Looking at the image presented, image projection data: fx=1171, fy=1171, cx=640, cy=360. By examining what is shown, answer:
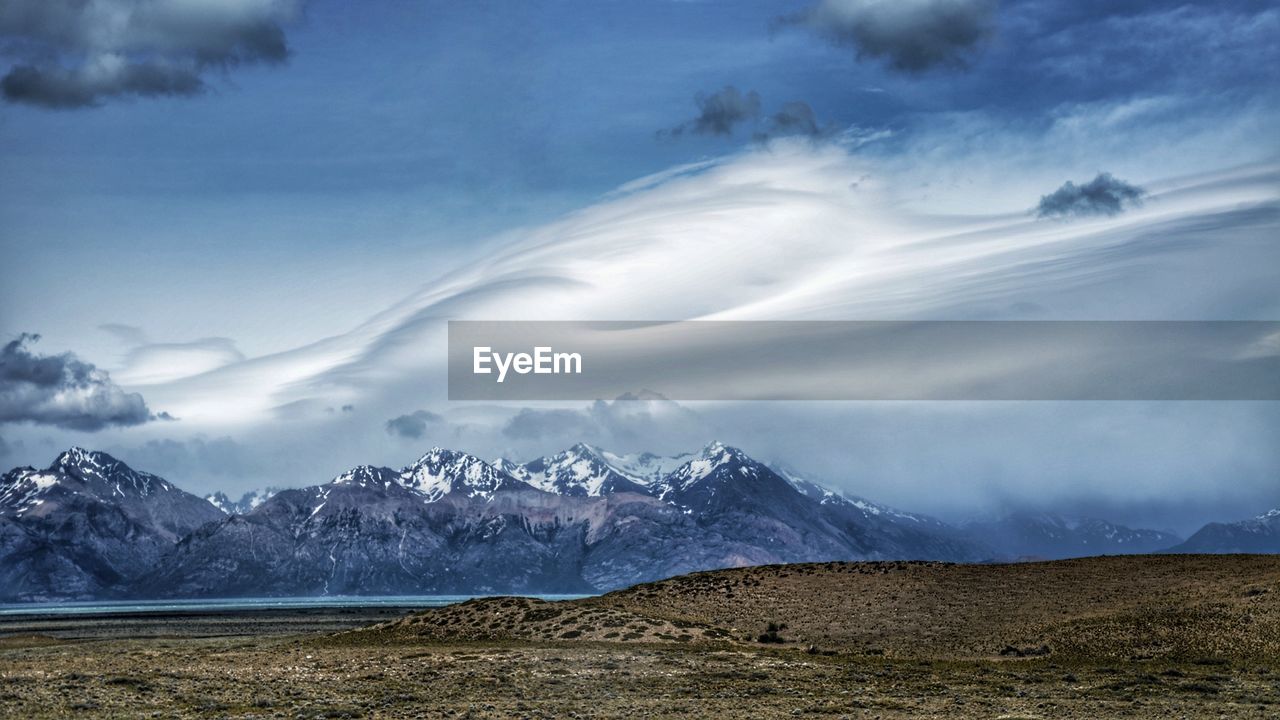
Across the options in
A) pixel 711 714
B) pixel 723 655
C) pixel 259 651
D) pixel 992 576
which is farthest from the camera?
pixel 992 576

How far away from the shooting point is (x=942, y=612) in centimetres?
7831

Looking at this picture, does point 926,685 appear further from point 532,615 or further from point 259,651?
point 259,651

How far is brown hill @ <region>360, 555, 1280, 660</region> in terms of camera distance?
65000mm

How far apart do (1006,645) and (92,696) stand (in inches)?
1852

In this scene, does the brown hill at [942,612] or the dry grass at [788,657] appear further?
the brown hill at [942,612]

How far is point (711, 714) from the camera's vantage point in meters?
44.7

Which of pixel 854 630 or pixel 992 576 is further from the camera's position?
pixel 992 576

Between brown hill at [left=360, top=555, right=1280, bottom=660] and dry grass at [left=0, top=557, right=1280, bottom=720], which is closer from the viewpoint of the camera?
dry grass at [left=0, top=557, right=1280, bottom=720]

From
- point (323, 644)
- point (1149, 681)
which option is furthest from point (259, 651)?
point (1149, 681)

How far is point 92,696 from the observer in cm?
4772

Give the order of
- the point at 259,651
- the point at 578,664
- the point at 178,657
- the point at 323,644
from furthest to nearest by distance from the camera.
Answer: the point at 323,644 → the point at 259,651 → the point at 178,657 → the point at 578,664

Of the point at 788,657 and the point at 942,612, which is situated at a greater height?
the point at 942,612

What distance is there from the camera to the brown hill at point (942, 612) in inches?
2559

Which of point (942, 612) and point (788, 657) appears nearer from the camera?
point (788, 657)
